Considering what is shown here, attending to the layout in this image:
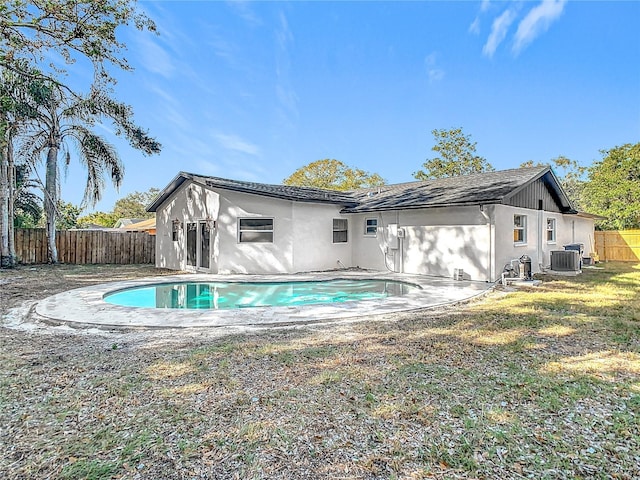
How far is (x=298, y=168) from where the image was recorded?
129 feet

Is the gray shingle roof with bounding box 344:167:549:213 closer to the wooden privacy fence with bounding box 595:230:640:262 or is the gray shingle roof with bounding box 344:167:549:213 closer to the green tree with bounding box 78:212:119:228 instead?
the wooden privacy fence with bounding box 595:230:640:262

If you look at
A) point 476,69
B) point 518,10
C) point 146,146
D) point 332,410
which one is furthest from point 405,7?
point 332,410

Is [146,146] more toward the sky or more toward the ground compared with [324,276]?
more toward the sky

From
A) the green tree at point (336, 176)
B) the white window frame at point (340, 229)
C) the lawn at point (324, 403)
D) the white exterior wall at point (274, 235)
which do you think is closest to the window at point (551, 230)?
the white window frame at point (340, 229)

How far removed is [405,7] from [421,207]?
7816 millimetres

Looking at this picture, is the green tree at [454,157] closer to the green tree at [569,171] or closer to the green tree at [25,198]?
the green tree at [569,171]

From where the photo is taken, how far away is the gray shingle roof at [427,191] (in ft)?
36.5

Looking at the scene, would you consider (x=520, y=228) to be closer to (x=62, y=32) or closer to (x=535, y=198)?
(x=535, y=198)

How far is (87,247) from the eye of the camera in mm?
17766

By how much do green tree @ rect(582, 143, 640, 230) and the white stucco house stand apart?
363 inches

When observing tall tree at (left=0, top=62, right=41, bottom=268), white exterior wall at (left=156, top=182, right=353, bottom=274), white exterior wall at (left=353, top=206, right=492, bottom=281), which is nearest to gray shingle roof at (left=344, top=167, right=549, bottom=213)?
white exterior wall at (left=353, top=206, right=492, bottom=281)

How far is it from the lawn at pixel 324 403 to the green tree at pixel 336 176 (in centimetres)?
3254

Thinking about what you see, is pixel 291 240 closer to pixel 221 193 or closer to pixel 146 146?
pixel 221 193

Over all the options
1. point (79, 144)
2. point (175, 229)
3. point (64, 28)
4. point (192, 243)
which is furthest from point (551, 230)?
point (79, 144)
